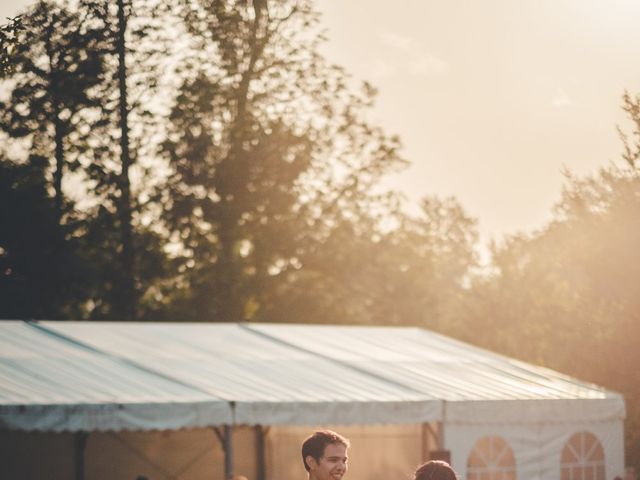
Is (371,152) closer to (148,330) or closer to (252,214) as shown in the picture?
(252,214)

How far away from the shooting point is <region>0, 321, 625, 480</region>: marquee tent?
47.3ft

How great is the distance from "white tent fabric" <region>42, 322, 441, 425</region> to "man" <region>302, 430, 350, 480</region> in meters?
8.15

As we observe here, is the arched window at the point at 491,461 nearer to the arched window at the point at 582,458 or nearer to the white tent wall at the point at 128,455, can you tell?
the arched window at the point at 582,458

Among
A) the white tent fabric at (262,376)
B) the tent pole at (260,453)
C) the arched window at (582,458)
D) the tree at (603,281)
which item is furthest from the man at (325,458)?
the tree at (603,281)

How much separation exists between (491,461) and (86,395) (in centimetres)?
662

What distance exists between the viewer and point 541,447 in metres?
19.2

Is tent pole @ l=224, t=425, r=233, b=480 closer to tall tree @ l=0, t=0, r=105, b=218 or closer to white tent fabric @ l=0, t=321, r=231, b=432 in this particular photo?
white tent fabric @ l=0, t=321, r=231, b=432

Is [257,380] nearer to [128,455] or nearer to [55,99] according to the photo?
[128,455]

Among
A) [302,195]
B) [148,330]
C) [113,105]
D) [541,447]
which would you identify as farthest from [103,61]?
[541,447]

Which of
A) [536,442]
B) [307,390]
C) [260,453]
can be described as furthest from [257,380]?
[536,442]

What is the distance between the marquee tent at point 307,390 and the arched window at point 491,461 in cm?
2

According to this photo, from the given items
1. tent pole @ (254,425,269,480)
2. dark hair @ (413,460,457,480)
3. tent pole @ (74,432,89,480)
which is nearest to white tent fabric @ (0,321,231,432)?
tent pole @ (74,432,89,480)

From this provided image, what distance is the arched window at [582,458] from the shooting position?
19734 mm

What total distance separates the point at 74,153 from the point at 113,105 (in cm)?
133
